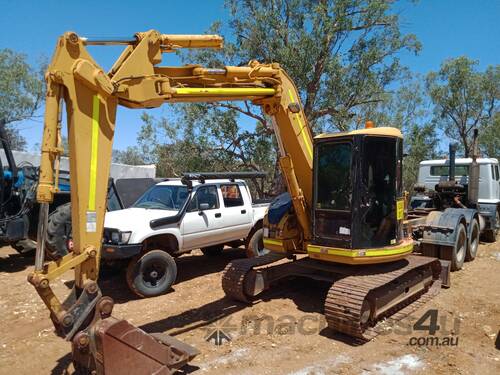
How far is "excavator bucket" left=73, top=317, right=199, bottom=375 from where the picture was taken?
360 cm

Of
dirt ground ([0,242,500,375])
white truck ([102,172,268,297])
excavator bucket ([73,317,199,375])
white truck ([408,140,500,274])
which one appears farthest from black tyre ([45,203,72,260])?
white truck ([408,140,500,274])

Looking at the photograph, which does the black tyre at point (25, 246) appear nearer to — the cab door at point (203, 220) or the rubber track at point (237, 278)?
the cab door at point (203, 220)

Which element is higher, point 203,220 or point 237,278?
point 203,220

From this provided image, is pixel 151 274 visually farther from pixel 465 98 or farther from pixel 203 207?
pixel 465 98

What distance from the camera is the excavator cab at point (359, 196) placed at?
5660 millimetres

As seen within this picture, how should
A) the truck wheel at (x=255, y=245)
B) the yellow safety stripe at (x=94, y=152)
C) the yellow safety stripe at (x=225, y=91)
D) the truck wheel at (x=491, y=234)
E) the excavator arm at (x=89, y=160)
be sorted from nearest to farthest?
the excavator arm at (x=89, y=160), the yellow safety stripe at (x=94, y=152), the yellow safety stripe at (x=225, y=91), the truck wheel at (x=255, y=245), the truck wheel at (x=491, y=234)

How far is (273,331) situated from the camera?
18.0 feet

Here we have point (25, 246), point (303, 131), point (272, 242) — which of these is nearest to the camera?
point (303, 131)

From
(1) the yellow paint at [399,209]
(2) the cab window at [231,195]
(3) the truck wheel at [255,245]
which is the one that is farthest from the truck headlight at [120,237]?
(1) the yellow paint at [399,209]

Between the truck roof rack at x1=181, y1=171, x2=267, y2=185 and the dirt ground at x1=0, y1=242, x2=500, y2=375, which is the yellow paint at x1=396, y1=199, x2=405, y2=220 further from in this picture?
the truck roof rack at x1=181, y1=171, x2=267, y2=185

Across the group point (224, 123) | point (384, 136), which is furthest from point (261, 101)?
point (224, 123)

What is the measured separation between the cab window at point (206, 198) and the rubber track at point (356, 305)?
3.25 meters

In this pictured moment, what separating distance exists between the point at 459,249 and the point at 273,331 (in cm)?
534

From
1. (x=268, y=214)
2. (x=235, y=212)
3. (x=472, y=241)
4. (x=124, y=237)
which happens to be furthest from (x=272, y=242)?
(x=472, y=241)
